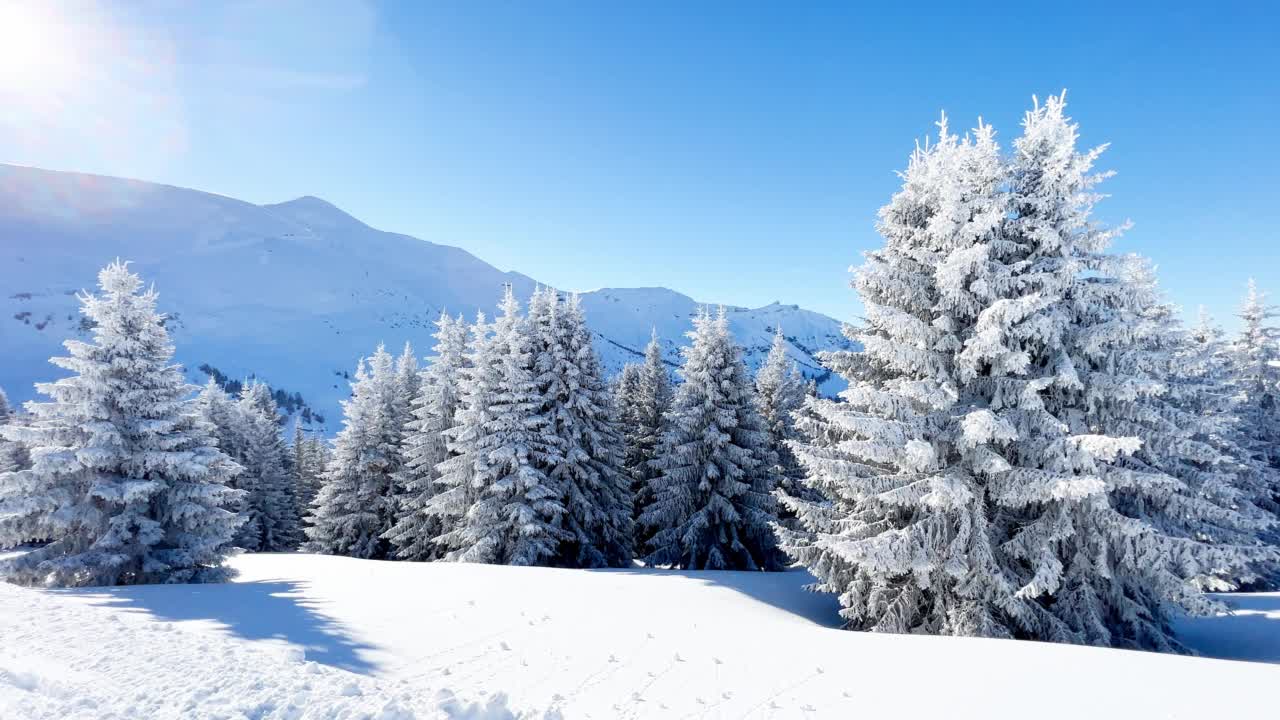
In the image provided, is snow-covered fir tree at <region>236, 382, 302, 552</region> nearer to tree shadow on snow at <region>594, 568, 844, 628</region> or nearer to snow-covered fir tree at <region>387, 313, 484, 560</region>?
snow-covered fir tree at <region>387, 313, 484, 560</region>

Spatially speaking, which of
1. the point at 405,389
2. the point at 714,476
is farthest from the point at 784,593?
the point at 405,389

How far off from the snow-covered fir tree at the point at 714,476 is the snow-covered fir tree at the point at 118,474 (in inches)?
547

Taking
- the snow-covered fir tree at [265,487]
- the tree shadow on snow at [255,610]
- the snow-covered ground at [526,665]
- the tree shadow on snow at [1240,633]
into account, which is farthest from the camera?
the snow-covered fir tree at [265,487]

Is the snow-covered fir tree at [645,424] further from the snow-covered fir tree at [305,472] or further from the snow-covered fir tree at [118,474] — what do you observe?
the snow-covered fir tree at [305,472]

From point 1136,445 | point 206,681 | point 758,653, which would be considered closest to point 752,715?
point 758,653

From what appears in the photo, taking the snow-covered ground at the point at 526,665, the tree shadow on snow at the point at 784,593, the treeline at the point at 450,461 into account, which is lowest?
the tree shadow on snow at the point at 784,593

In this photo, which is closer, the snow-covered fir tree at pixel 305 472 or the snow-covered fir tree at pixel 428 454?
the snow-covered fir tree at pixel 428 454

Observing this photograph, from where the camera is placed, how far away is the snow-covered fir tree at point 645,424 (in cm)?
2695

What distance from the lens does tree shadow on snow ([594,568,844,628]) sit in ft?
44.8

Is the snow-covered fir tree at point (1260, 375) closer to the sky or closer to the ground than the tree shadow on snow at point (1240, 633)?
closer to the sky

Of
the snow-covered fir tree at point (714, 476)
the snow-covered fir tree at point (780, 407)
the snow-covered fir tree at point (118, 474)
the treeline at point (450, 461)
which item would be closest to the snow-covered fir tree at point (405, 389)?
the treeline at point (450, 461)

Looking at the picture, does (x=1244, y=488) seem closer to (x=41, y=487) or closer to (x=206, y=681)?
(x=206, y=681)

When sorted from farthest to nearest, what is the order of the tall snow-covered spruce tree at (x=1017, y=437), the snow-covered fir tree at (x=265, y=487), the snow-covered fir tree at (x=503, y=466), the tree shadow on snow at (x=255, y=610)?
the snow-covered fir tree at (x=265, y=487), the snow-covered fir tree at (x=503, y=466), the tall snow-covered spruce tree at (x=1017, y=437), the tree shadow on snow at (x=255, y=610)

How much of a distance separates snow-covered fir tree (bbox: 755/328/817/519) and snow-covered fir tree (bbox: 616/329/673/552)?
443 centimetres
